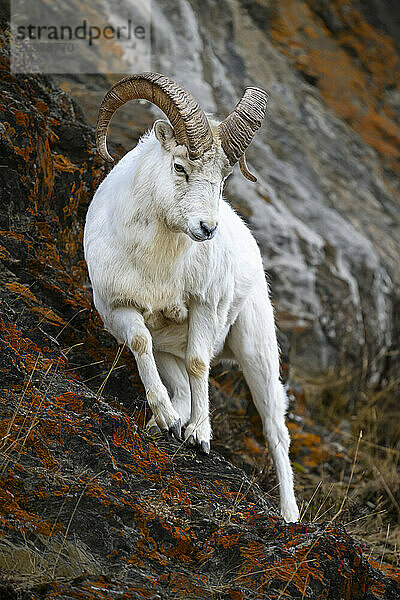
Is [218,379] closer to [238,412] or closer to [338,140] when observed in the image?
[238,412]

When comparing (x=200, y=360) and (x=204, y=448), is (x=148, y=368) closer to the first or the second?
(x=200, y=360)

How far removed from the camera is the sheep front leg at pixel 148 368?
16.8 ft

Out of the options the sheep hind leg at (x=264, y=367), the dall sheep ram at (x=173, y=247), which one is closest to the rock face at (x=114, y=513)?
the dall sheep ram at (x=173, y=247)

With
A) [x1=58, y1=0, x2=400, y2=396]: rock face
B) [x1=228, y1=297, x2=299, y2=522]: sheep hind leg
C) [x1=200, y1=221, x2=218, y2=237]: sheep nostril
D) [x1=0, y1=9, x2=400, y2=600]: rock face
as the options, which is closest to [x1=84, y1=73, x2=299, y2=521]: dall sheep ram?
[x1=200, y1=221, x2=218, y2=237]: sheep nostril

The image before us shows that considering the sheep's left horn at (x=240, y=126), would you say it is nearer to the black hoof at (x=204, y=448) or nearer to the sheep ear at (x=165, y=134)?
the sheep ear at (x=165, y=134)

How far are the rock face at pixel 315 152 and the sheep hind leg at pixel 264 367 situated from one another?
1933 millimetres

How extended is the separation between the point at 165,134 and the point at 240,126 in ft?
1.64

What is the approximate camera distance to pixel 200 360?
5.52 metres

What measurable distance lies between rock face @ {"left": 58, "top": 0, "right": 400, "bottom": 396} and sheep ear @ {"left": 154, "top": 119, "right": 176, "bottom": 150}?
3.70 meters

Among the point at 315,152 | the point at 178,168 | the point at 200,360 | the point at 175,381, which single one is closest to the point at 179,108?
the point at 178,168

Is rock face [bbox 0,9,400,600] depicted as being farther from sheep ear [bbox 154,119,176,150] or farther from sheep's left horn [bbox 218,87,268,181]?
sheep's left horn [bbox 218,87,268,181]

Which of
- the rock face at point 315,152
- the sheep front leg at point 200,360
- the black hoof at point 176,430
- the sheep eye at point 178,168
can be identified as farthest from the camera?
the rock face at point 315,152

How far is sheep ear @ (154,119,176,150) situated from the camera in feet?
17.5

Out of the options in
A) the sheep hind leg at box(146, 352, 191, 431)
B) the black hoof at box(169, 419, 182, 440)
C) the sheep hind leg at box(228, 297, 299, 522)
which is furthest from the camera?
the sheep hind leg at box(228, 297, 299, 522)
